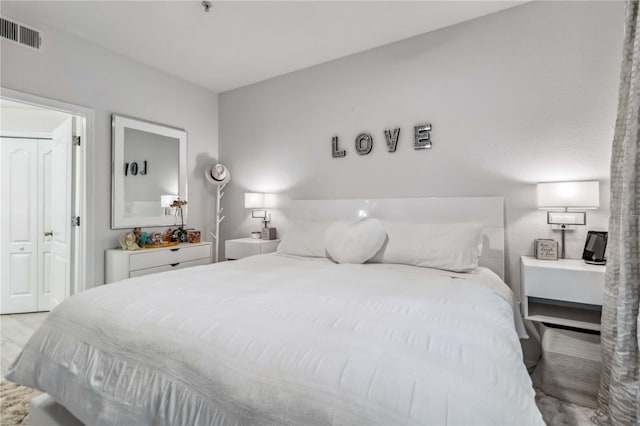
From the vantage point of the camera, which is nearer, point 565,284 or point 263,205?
point 565,284

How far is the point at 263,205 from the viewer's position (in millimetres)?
3576

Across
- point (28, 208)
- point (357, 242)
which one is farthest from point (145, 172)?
point (357, 242)

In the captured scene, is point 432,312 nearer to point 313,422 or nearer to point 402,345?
point 402,345

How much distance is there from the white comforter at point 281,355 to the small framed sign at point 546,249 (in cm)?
100

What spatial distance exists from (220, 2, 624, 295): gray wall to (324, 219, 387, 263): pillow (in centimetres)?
70

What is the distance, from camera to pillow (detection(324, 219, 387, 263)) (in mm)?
2309

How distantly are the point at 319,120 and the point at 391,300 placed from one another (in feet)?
8.07

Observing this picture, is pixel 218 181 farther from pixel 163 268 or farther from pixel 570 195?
pixel 570 195

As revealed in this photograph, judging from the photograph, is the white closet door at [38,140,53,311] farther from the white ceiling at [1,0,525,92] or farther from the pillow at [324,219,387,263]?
the pillow at [324,219,387,263]

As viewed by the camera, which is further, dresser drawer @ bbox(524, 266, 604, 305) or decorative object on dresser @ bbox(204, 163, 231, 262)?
decorative object on dresser @ bbox(204, 163, 231, 262)

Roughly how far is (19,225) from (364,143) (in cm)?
397

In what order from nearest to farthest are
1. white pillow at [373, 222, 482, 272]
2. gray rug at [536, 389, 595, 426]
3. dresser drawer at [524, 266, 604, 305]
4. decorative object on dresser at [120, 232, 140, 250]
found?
gray rug at [536, 389, 595, 426] → dresser drawer at [524, 266, 604, 305] → white pillow at [373, 222, 482, 272] → decorative object on dresser at [120, 232, 140, 250]

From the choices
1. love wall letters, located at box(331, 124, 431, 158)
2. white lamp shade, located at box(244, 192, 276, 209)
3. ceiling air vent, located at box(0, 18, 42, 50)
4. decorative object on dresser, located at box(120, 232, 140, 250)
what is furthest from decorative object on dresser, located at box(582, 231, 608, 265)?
ceiling air vent, located at box(0, 18, 42, 50)

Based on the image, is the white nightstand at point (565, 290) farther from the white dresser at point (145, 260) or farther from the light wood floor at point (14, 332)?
the light wood floor at point (14, 332)
